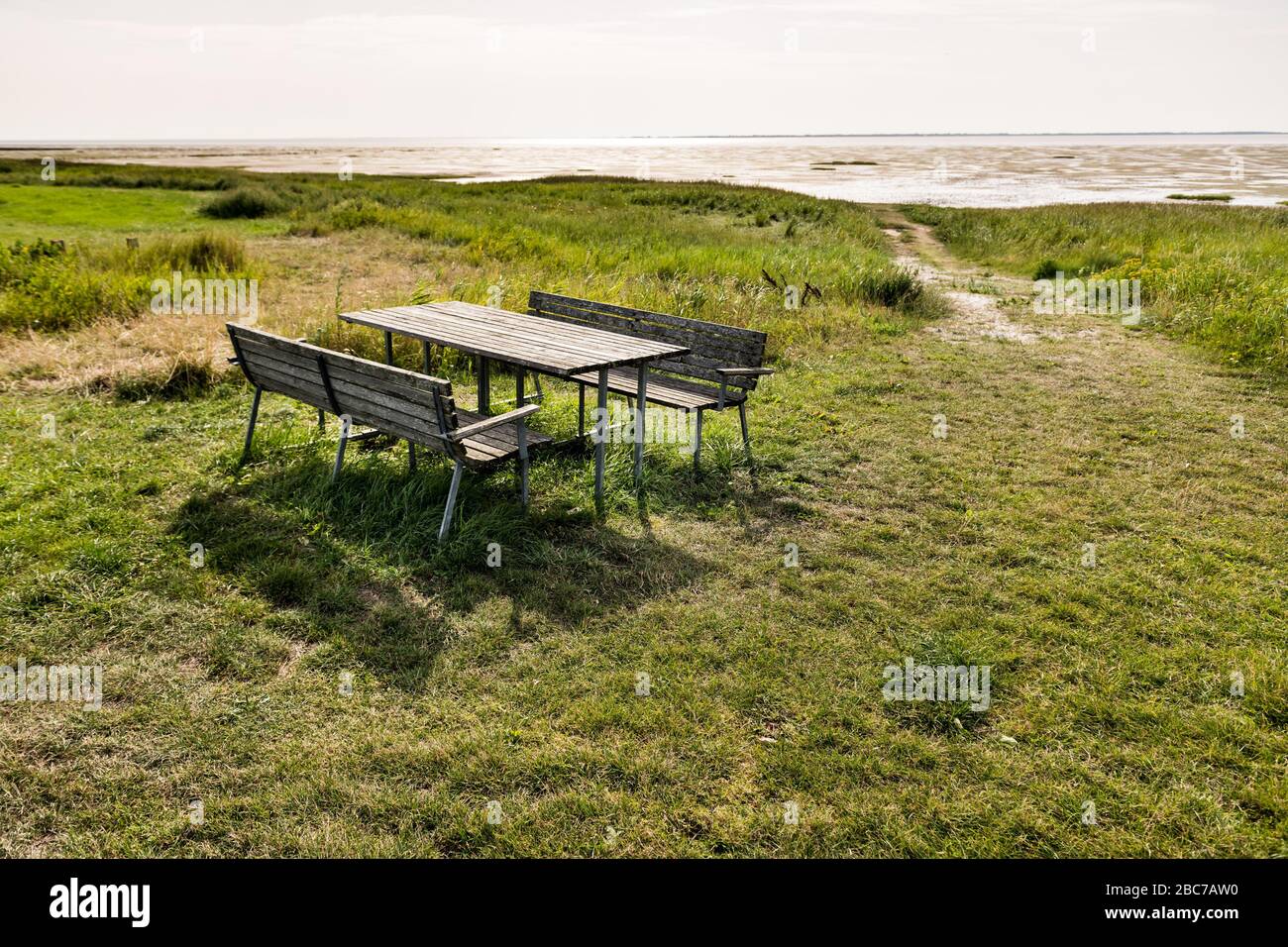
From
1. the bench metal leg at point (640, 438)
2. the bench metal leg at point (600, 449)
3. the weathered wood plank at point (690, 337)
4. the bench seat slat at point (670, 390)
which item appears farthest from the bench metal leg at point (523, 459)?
the weathered wood plank at point (690, 337)

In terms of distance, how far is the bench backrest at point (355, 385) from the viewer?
4.97m

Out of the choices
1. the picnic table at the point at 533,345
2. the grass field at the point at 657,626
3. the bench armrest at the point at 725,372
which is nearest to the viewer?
the grass field at the point at 657,626

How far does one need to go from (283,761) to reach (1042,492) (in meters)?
5.61

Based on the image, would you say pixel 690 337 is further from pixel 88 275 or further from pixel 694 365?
pixel 88 275

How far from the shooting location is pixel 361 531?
17.6ft

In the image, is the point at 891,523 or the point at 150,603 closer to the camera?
the point at 150,603

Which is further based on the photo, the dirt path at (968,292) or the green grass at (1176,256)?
the dirt path at (968,292)

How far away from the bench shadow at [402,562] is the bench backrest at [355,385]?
59 cm

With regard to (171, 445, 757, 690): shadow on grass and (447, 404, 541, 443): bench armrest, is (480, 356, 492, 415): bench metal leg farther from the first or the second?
(447, 404, 541, 443): bench armrest

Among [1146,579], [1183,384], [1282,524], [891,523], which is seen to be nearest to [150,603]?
[891,523]

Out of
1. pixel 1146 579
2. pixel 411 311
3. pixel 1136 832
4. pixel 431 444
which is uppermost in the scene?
pixel 411 311

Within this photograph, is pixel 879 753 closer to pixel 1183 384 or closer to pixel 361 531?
pixel 361 531

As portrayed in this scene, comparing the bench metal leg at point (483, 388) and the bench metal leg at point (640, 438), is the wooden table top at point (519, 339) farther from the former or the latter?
the bench metal leg at point (483, 388)

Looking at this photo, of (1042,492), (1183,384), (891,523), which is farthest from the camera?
(1183,384)
